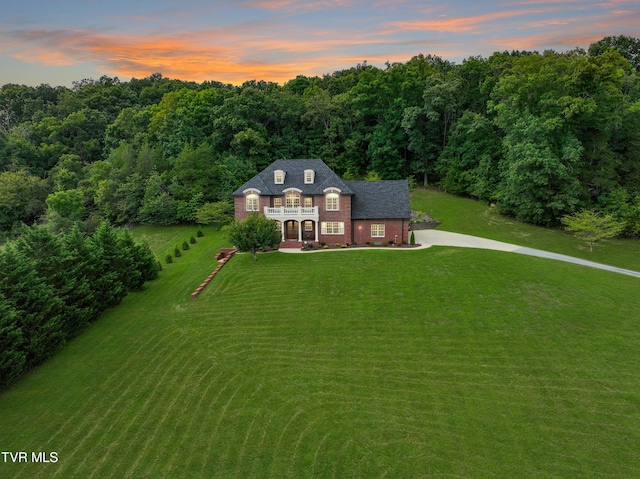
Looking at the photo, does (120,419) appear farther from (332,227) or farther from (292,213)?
(332,227)

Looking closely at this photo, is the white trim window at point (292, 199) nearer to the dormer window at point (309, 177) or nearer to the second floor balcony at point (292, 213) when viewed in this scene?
the second floor balcony at point (292, 213)

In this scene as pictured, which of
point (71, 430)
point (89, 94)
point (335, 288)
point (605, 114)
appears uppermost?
point (89, 94)

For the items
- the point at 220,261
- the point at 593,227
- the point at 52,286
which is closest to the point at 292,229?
the point at 220,261

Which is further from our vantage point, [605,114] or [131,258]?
[605,114]

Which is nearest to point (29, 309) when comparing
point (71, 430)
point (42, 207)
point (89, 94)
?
point (71, 430)

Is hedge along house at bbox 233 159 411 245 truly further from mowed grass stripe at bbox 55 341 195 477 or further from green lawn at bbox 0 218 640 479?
mowed grass stripe at bbox 55 341 195 477

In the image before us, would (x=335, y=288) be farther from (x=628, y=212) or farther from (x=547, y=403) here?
(x=628, y=212)

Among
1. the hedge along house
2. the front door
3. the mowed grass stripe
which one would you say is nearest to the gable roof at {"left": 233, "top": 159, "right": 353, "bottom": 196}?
the hedge along house

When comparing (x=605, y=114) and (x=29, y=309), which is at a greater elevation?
(x=605, y=114)
